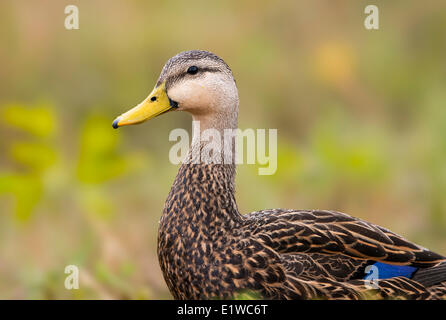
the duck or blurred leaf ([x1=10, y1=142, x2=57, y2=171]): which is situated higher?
blurred leaf ([x1=10, y1=142, x2=57, y2=171])

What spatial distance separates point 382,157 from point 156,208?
2.01 meters

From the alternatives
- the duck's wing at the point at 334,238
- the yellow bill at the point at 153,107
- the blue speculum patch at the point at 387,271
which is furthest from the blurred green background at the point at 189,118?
the blue speculum patch at the point at 387,271

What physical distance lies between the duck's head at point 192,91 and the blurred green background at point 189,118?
137cm

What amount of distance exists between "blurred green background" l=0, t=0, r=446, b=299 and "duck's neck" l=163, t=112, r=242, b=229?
124 cm

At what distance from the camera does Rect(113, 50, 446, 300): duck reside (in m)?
4.34

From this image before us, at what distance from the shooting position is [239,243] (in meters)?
4.43

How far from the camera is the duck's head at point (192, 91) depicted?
4.61 metres

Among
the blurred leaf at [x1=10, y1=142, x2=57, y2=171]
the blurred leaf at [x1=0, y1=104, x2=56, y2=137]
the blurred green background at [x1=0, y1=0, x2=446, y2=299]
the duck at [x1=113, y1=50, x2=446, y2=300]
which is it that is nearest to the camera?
the duck at [x1=113, y1=50, x2=446, y2=300]

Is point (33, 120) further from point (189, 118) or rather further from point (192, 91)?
point (189, 118)

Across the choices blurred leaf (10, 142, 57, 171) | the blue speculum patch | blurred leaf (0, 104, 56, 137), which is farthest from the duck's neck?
blurred leaf (10, 142, 57, 171)

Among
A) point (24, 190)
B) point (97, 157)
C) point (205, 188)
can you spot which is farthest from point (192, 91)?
point (24, 190)

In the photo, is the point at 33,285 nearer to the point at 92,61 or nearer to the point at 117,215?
the point at 117,215

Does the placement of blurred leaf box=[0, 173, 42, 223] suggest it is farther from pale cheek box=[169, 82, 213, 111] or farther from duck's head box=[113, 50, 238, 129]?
pale cheek box=[169, 82, 213, 111]
